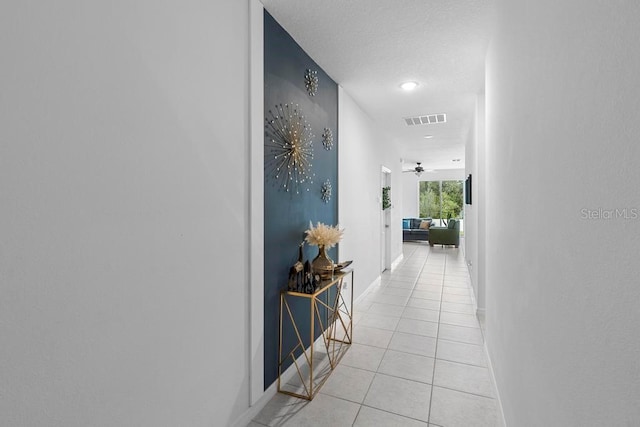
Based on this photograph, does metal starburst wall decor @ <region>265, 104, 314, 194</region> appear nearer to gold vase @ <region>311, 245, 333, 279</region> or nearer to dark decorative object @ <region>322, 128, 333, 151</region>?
dark decorative object @ <region>322, 128, 333, 151</region>

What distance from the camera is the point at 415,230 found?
36.4 ft

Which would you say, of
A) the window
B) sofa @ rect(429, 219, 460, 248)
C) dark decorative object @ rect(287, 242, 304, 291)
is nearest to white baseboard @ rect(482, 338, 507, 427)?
dark decorative object @ rect(287, 242, 304, 291)

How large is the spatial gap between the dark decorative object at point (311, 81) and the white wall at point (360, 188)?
66 centimetres

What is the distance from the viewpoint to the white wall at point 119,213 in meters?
0.94

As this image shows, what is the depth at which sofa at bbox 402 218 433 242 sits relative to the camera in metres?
10.9

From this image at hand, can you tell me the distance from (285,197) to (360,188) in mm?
2058

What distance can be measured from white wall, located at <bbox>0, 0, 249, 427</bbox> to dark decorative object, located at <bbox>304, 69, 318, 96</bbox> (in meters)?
0.92

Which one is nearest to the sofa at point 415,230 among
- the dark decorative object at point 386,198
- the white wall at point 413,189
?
the white wall at point 413,189

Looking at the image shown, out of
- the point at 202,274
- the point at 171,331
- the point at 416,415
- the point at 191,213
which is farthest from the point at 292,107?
the point at 416,415

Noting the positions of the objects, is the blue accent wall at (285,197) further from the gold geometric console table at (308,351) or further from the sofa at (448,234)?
Result: the sofa at (448,234)

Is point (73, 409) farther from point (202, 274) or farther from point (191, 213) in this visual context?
point (191, 213)

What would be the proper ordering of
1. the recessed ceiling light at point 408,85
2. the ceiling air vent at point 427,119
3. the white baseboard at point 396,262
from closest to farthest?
the recessed ceiling light at point 408,85 → the ceiling air vent at point 427,119 → the white baseboard at point 396,262

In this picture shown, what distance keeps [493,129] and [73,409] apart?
2772 mm

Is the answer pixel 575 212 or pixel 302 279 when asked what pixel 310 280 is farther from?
pixel 575 212
